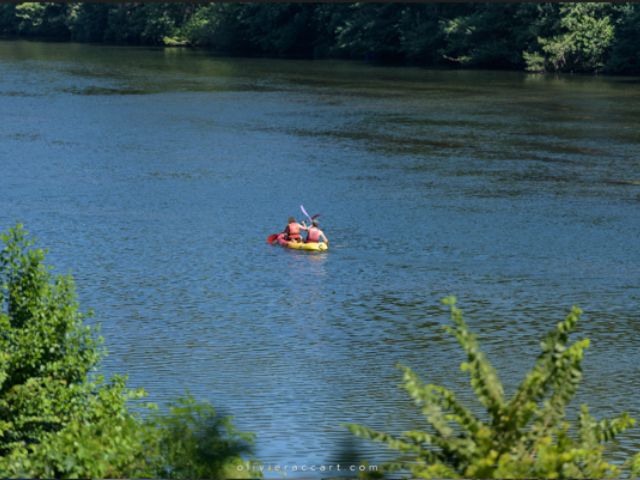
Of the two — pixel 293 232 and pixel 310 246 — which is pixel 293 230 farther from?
pixel 310 246

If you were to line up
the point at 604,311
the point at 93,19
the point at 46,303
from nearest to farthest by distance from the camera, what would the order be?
the point at 46,303, the point at 604,311, the point at 93,19

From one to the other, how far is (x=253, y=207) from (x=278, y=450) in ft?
77.2

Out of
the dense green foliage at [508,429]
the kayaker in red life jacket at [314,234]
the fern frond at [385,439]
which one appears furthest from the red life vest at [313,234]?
the fern frond at [385,439]

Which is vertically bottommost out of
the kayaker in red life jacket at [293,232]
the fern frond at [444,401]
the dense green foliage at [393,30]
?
the kayaker in red life jacket at [293,232]

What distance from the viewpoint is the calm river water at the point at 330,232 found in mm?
23969

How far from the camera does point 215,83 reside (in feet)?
264

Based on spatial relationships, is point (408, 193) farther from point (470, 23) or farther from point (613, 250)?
point (470, 23)

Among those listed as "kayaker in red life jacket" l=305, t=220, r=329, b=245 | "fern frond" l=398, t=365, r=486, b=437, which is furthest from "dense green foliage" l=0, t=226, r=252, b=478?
"kayaker in red life jacket" l=305, t=220, r=329, b=245

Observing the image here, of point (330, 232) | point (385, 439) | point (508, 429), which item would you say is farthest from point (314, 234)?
point (508, 429)

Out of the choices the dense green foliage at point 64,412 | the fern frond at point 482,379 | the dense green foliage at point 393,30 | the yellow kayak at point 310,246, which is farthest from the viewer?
the dense green foliage at point 393,30

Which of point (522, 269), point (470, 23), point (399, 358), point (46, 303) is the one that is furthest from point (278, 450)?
point (470, 23)

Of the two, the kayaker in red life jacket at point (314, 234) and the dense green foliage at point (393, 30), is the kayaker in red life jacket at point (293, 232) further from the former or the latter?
the dense green foliage at point (393, 30)

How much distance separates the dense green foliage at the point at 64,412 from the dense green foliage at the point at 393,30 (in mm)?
60218

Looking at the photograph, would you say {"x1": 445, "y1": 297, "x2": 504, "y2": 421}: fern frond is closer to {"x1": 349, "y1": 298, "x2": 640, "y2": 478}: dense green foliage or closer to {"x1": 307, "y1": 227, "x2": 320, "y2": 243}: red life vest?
{"x1": 349, "y1": 298, "x2": 640, "y2": 478}: dense green foliage
